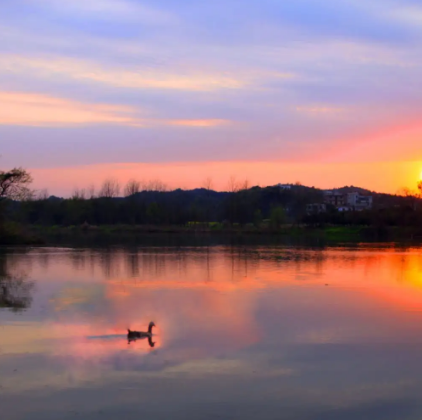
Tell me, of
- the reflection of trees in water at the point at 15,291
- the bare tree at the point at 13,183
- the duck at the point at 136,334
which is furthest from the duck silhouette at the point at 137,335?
the bare tree at the point at 13,183

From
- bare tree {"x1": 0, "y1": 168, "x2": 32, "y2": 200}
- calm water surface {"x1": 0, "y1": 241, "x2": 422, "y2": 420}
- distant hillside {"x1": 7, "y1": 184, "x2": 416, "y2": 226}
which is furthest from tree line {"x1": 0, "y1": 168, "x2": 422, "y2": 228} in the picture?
calm water surface {"x1": 0, "y1": 241, "x2": 422, "y2": 420}

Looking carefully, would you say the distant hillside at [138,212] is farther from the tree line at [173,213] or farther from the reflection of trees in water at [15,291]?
the reflection of trees in water at [15,291]

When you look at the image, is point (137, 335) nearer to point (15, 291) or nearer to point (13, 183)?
point (15, 291)

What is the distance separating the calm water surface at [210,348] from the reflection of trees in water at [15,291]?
6 centimetres

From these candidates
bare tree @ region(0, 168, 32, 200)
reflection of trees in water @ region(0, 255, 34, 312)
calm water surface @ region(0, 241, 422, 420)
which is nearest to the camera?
calm water surface @ region(0, 241, 422, 420)

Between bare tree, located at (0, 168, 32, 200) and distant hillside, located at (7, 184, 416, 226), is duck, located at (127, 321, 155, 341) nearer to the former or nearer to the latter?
bare tree, located at (0, 168, 32, 200)

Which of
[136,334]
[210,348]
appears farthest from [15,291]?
[210,348]

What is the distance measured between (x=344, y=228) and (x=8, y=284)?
178 feet

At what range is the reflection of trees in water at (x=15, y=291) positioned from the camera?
46.5ft

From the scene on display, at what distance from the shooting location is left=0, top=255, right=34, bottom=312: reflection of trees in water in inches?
558

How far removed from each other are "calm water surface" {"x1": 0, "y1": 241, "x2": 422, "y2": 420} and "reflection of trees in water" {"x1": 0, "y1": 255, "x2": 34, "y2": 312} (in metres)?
0.06

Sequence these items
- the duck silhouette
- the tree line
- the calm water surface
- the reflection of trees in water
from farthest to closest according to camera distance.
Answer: the tree line, the reflection of trees in water, the duck silhouette, the calm water surface

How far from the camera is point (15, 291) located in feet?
54.3

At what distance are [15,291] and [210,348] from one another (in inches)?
326
